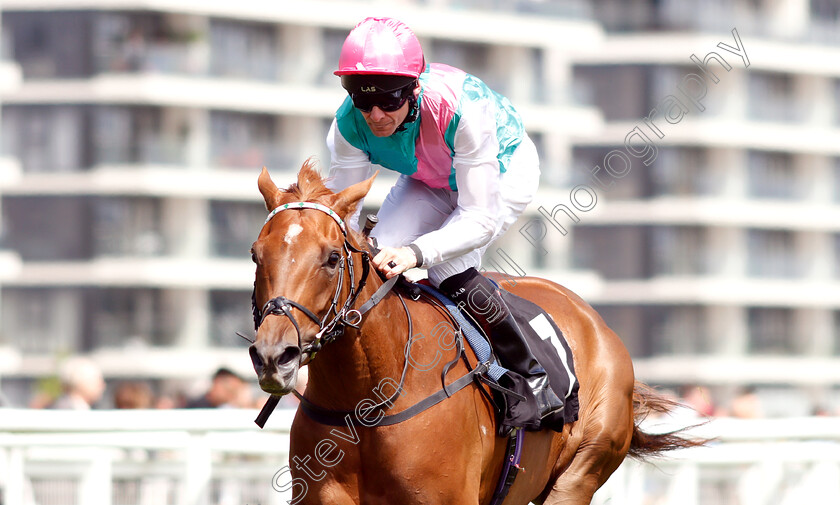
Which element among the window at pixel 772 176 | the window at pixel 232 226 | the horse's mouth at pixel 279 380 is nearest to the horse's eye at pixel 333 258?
the horse's mouth at pixel 279 380

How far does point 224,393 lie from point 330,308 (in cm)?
417

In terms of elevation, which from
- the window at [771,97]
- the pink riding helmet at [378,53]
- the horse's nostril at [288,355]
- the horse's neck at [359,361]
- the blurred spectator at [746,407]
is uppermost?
the pink riding helmet at [378,53]

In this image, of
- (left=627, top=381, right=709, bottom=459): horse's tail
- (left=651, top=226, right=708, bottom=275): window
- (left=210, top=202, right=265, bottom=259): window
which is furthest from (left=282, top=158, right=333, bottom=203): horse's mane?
(left=651, top=226, right=708, bottom=275): window

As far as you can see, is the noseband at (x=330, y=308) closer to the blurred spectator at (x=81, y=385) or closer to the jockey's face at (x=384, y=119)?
the jockey's face at (x=384, y=119)

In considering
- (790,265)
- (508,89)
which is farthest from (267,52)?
(790,265)

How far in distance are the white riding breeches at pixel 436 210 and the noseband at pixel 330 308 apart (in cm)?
59

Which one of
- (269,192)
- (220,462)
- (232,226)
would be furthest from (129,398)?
(232,226)

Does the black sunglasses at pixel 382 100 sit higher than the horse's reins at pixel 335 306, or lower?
higher

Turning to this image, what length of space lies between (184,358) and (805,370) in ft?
59.3

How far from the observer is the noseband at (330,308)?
3.04 metres

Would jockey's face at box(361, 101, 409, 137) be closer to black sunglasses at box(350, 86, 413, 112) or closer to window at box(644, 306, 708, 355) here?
black sunglasses at box(350, 86, 413, 112)

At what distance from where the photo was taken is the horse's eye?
321cm

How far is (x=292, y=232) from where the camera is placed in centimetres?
315

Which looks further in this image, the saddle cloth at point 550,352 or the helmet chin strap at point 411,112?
the saddle cloth at point 550,352
